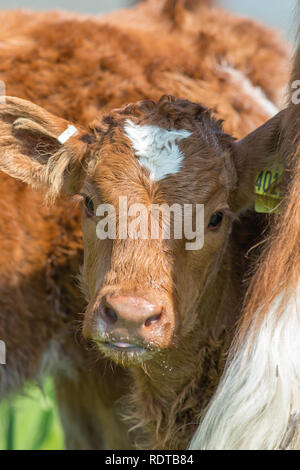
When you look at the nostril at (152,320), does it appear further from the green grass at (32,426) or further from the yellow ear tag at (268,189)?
the green grass at (32,426)

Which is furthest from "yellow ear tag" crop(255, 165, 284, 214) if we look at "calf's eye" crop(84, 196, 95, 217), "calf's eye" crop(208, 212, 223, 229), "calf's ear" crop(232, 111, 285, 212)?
"calf's eye" crop(84, 196, 95, 217)

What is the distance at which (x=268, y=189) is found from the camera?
8.44 ft

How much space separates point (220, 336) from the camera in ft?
9.44

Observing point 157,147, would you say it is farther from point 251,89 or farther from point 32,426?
point 32,426

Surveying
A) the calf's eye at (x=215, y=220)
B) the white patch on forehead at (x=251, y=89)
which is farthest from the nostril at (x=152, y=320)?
the white patch on forehead at (x=251, y=89)

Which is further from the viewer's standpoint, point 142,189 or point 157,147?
point 157,147

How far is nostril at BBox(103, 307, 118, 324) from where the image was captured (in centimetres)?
231

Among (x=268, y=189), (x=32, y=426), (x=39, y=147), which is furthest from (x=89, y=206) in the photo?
(x=32, y=426)

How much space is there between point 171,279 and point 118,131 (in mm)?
644

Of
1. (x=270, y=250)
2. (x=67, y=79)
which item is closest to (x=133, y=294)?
(x=270, y=250)

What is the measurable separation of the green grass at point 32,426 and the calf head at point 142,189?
1837 millimetres

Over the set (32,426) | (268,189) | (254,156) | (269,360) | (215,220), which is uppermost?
(254,156)

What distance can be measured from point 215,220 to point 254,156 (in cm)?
30
